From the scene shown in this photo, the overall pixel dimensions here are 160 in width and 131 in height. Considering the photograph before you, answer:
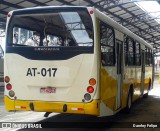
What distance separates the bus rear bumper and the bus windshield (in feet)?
4.63

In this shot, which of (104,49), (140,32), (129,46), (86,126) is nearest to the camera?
(104,49)

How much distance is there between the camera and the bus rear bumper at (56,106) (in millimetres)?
7547

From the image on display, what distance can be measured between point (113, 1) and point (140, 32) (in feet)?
72.7

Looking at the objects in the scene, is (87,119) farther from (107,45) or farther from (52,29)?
(52,29)

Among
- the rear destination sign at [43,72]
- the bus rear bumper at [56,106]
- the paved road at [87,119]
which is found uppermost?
the rear destination sign at [43,72]

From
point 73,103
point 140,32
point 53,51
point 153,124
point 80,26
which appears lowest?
point 153,124

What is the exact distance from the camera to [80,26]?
786 centimetres

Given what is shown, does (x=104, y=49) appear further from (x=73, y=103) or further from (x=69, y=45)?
(x=73, y=103)

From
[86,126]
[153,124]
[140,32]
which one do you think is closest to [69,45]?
[86,126]

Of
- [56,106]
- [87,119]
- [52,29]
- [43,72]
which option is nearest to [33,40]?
[52,29]

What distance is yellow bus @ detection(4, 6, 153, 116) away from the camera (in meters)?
7.66

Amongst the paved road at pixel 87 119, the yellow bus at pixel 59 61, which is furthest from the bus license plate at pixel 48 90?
the paved road at pixel 87 119

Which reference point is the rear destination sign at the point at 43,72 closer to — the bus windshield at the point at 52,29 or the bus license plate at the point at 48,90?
the bus license plate at the point at 48,90

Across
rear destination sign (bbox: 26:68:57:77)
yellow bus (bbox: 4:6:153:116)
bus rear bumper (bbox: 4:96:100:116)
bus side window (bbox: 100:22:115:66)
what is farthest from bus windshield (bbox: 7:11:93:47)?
bus rear bumper (bbox: 4:96:100:116)
